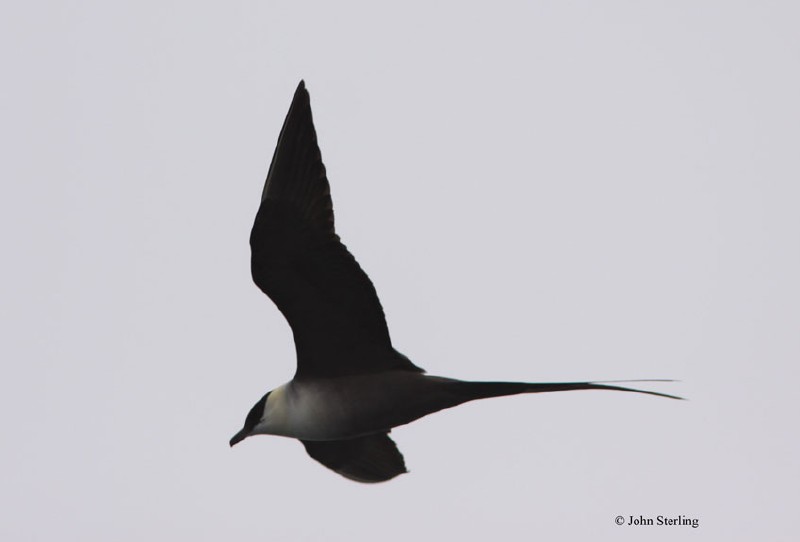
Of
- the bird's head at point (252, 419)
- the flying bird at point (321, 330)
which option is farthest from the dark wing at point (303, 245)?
the bird's head at point (252, 419)

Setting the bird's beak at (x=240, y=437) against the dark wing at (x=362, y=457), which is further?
the dark wing at (x=362, y=457)

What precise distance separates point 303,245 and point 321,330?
832 mm

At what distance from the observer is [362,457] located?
10.9 m

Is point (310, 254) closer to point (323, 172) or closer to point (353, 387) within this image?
point (323, 172)

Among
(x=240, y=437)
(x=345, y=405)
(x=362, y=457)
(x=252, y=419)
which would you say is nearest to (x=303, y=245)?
(x=345, y=405)

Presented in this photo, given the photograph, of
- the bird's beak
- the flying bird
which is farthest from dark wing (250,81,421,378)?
the bird's beak

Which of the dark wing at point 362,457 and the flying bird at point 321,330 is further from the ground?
the flying bird at point 321,330

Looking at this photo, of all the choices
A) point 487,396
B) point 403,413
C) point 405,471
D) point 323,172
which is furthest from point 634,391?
point 405,471

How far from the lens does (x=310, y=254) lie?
8.93m

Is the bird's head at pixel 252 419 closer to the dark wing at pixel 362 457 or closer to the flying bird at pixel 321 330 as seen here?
the flying bird at pixel 321 330

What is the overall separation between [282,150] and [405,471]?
3.39m

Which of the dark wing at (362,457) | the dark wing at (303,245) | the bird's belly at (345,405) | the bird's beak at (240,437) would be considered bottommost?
the dark wing at (362,457)

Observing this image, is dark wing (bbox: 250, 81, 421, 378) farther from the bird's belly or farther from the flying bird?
the bird's belly

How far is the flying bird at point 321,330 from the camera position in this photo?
8898 millimetres
